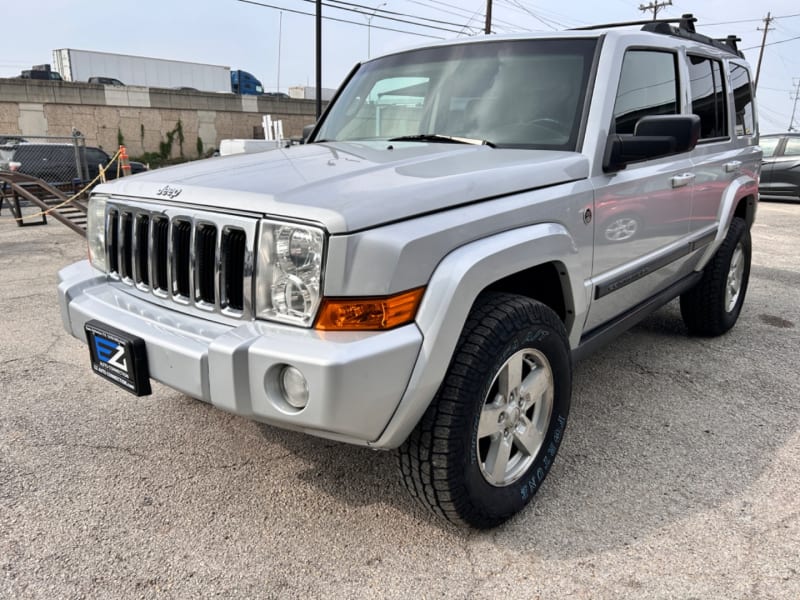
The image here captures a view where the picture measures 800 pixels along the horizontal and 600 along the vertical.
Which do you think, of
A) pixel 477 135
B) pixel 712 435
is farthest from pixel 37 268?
pixel 712 435

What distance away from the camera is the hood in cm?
187

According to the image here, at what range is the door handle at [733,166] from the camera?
3923mm

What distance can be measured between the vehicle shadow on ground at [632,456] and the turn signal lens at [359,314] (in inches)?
35.6

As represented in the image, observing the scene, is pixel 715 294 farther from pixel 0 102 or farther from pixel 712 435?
pixel 0 102

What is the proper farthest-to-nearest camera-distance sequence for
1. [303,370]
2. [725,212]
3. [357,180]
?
[725,212] → [357,180] → [303,370]

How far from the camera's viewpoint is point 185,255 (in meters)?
2.21

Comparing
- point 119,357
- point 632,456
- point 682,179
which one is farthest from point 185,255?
point 682,179

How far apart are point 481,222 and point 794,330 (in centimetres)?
371

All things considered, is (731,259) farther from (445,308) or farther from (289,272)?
(289,272)

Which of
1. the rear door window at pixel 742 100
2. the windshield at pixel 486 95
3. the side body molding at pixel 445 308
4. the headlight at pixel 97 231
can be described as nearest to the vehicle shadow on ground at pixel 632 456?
the side body molding at pixel 445 308

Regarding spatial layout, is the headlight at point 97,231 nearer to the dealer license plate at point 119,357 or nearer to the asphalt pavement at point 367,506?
the dealer license plate at point 119,357

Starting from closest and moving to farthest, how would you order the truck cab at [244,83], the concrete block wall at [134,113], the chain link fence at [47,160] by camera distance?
the chain link fence at [47,160] → the concrete block wall at [134,113] → the truck cab at [244,83]

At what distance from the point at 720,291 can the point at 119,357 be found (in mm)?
3626

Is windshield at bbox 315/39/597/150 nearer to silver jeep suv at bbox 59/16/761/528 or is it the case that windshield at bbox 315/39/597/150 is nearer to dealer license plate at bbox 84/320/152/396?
silver jeep suv at bbox 59/16/761/528
